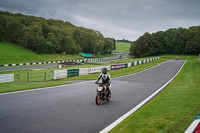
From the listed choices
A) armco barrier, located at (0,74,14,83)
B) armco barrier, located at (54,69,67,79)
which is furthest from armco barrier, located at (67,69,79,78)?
armco barrier, located at (0,74,14,83)

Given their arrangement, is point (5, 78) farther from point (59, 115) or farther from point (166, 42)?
point (166, 42)

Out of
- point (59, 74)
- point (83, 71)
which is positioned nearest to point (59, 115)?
point (59, 74)

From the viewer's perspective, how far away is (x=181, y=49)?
290 feet

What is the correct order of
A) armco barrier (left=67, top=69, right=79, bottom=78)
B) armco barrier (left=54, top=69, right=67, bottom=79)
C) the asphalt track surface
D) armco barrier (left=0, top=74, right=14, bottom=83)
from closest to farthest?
the asphalt track surface → armco barrier (left=0, top=74, right=14, bottom=83) → armco barrier (left=54, top=69, right=67, bottom=79) → armco barrier (left=67, top=69, right=79, bottom=78)

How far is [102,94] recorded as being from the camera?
29.0 ft

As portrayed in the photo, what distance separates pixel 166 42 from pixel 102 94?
9337cm

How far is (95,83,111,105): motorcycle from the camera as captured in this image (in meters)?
8.46

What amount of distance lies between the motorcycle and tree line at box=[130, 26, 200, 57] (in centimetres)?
8428

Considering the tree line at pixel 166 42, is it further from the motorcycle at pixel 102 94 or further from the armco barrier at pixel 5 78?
the motorcycle at pixel 102 94

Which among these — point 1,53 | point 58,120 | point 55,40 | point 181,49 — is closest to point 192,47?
point 181,49

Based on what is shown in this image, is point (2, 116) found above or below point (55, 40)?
below

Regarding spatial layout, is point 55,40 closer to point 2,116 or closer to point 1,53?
point 1,53

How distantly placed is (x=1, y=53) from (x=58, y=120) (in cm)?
6125

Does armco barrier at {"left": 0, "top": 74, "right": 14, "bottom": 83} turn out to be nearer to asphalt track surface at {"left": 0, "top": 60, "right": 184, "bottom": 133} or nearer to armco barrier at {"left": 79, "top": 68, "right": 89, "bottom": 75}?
armco barrier at {"left": 79, "top": 68, "right": 89, "bottom": 75}
